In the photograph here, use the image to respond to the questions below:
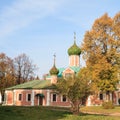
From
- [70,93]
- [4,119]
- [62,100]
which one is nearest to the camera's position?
[4,119]

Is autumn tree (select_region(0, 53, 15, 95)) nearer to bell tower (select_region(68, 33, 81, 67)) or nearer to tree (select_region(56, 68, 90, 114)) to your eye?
bell tower (select_region(68, 33, 81, 67))

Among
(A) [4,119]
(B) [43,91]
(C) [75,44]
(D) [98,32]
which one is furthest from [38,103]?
(A) [4,119]

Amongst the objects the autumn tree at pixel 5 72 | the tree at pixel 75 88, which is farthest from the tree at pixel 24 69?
the tree at pixel 75 88

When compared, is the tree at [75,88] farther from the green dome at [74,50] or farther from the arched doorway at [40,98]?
the green dome at [74,50]

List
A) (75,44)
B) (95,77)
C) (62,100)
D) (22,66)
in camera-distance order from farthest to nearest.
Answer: (22,66), (75,44), (62,100), (95,77)

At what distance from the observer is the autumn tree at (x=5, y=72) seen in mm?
67750

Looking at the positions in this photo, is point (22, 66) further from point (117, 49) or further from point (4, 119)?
point (4, 119)

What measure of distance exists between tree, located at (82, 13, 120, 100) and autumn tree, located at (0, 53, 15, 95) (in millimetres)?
25663

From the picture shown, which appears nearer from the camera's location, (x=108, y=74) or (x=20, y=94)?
(x=108, y=74)

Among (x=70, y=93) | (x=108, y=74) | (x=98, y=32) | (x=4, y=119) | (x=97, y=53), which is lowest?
(x=4, y=119)

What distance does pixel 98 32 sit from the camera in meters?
47.4

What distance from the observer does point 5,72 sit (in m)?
68.2

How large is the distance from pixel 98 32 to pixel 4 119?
26.9 meters

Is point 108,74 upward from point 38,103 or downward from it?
upward
